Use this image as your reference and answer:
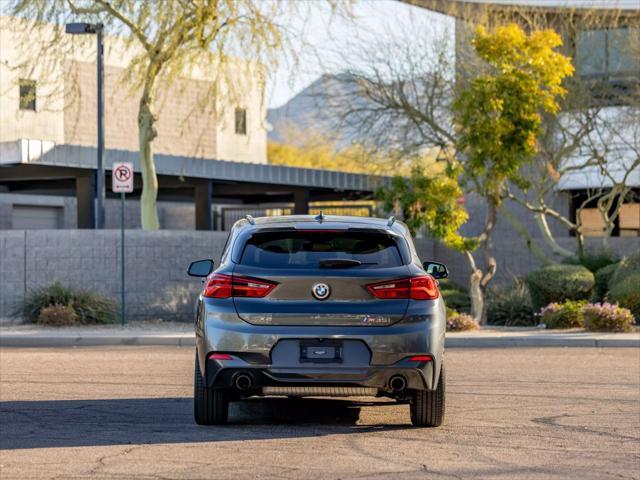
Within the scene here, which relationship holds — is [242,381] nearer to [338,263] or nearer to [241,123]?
[338,263]

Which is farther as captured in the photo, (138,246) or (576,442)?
(138,246)

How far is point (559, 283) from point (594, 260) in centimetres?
324

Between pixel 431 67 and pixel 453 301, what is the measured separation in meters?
6.03

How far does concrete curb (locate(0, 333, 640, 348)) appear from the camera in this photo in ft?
66.5

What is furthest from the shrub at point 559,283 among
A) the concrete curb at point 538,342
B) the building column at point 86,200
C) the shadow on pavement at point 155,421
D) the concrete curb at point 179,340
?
the shadow on pavement at point 155,421

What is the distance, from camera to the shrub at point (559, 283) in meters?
25.7

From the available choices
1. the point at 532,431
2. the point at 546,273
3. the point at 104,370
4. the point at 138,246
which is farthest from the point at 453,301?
the point at 532,431

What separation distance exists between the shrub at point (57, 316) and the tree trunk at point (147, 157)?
463 cm

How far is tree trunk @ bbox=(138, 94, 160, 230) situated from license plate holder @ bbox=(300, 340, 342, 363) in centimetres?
1798

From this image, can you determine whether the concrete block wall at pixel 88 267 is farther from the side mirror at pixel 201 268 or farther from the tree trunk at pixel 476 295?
the side mirror at pixel 201 268

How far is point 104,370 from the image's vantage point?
15.4 metres

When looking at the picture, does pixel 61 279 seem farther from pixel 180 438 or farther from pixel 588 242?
pixel 180 438

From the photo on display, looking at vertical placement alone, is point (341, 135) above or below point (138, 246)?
above

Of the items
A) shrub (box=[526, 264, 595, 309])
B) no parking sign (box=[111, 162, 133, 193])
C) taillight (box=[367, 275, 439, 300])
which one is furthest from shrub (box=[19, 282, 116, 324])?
taillight (box=[367, 275, 439, 300])
